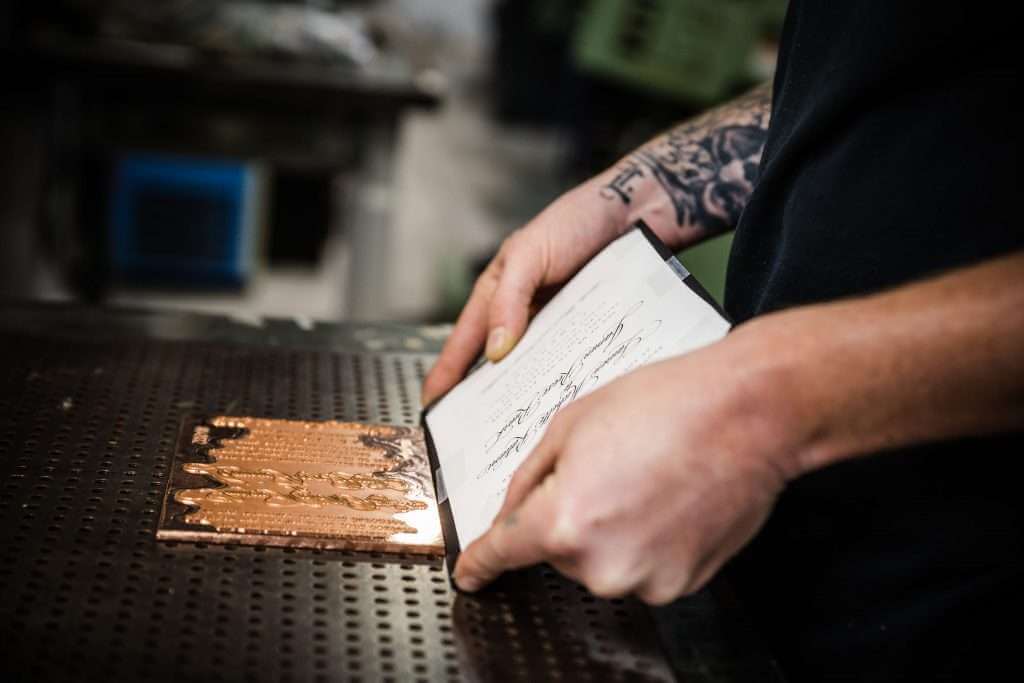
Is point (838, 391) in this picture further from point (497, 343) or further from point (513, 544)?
point (497, 343)

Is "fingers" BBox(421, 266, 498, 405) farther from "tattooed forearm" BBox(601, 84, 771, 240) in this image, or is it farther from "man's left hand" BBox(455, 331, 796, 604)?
"man's left hand" BBox(455, 331, 796, 604)

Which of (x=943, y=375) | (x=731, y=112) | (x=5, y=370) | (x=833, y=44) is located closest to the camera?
(x=943, y=375)

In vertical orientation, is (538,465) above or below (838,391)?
below

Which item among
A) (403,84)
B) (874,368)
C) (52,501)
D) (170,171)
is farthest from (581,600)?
(170,171)

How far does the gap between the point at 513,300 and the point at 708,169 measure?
287 millimetres

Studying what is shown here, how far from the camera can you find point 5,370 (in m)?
0.94

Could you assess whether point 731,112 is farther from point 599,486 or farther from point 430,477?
point 599,486

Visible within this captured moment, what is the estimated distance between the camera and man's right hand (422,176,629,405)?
3.09 ft

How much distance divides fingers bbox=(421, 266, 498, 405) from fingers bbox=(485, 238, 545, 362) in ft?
0.10

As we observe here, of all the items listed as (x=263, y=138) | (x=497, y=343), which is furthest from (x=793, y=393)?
(x=263, y=138)

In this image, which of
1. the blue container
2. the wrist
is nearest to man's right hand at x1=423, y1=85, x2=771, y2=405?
the wrist

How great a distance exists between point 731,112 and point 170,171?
209cm

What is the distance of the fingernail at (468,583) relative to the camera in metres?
0.72

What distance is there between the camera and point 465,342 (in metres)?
0.98
